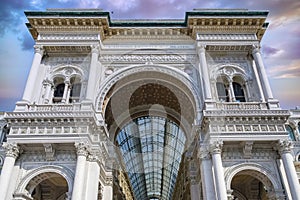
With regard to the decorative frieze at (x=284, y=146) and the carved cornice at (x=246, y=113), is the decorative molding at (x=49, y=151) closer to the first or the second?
the carved cornice at (x=246, y=113)

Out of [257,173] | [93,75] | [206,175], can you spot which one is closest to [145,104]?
[93,75]

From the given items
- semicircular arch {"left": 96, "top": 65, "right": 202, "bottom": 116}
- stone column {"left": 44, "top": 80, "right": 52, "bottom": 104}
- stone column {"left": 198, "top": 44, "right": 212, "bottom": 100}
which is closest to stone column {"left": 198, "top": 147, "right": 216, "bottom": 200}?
semicircular arch {"left": 96, "top": 65, "right": 202, "bottom": 116}

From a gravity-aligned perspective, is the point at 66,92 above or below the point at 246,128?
above

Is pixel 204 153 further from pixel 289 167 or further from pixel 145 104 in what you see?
pixel 145 104

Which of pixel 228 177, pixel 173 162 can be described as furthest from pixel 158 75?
pixel 173 162

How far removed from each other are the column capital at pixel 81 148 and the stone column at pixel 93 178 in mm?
724

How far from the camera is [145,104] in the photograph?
2420 cm

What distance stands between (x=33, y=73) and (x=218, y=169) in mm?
13828

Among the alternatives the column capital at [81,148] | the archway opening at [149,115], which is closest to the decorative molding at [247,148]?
the archway opening at [149,115]

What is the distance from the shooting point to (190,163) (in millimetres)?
20359

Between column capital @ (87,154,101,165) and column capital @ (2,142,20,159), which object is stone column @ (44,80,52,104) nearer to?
column capital @ (2,142,20,159)

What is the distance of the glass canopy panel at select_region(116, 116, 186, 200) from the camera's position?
3117cm

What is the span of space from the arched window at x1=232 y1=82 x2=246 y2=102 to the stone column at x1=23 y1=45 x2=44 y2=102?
14586 mm

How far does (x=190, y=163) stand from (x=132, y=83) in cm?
768
